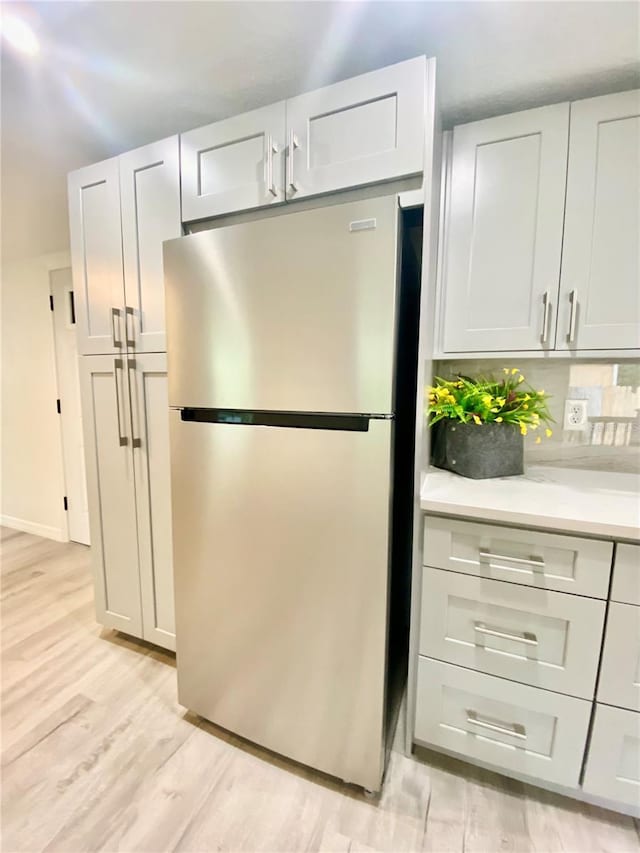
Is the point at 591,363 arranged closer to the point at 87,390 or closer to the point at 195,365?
the point at 195,365

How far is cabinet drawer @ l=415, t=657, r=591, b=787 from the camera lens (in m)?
1.08

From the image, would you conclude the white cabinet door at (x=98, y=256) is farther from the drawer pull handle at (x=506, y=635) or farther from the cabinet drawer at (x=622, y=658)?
the cabinet drawer at (x=622, y=658)

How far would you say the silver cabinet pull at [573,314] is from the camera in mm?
1243

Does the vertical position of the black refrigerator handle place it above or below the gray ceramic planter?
above

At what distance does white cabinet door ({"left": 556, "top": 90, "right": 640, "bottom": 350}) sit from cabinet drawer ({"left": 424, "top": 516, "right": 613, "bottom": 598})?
0.69 meters

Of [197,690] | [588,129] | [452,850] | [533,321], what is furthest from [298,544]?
[588,129]

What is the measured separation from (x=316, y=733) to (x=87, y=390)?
1632mm

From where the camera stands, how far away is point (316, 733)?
1172mm

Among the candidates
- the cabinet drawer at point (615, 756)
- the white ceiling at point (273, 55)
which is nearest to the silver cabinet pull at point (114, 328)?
the white ceiling at point (273, 55)

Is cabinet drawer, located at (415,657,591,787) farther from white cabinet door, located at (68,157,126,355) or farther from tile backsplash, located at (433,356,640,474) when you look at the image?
white cabinet door, located at (68,157,126,355)

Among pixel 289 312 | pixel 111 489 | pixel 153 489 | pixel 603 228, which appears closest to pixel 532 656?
pixel 289 312

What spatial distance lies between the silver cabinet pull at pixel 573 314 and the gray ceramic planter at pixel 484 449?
1.17ft

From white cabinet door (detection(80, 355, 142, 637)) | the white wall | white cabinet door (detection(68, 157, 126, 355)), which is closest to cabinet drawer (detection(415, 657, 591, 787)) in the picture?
white cabinet door (detection(80, 355, 142, 637))

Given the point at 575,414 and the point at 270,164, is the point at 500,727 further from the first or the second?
the point at 270,164
